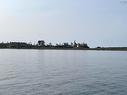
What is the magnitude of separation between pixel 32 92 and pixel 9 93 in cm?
233

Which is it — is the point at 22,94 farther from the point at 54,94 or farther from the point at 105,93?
the point at 105,93

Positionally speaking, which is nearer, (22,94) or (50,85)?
(22,94)

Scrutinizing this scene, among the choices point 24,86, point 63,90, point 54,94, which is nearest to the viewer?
point 54,94

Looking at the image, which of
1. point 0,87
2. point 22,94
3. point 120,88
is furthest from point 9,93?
point 120,88

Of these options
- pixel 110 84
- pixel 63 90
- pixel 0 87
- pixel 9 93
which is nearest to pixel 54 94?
pixel 63 90

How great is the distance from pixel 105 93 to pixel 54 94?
5.26 metres

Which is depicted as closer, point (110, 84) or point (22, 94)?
point (22, 94)

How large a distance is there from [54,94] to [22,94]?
320 centimetres

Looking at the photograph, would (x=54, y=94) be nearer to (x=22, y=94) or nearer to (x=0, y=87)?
(x=22, y=94)

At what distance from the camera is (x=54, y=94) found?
92.6 feet

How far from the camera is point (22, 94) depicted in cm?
2828

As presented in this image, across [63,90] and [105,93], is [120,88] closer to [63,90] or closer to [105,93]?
[105,93]

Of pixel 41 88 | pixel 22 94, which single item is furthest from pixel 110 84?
pixel 22 94

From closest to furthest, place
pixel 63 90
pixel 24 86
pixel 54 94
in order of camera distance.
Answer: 1. pixel 54 94
2. pixel 63 90
3. pixel 24 86
